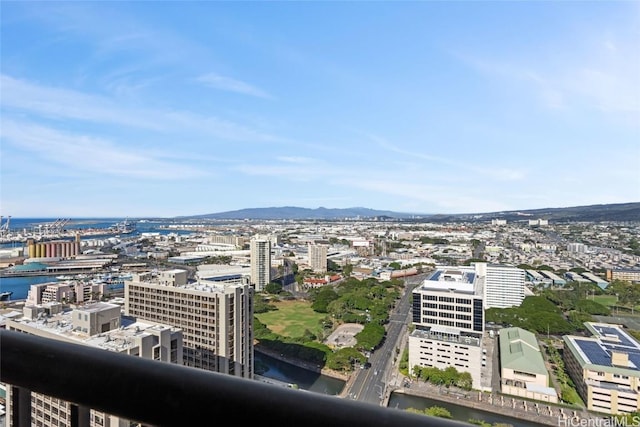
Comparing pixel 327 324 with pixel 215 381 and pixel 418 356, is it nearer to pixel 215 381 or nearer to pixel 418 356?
pixel 418 356

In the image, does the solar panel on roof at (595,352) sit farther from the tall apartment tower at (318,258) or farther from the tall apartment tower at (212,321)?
the tall apartment tower at (318,258)

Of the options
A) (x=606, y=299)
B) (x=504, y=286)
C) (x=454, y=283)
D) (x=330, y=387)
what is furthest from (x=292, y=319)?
(x=606, y=299)

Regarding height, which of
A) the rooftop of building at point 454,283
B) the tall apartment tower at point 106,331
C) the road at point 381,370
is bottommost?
the road at point 381,370

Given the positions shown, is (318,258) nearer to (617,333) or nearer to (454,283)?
(454,283)

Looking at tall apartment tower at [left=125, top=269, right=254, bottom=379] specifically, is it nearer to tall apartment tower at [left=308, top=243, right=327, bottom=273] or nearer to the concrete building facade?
the concrete building facade

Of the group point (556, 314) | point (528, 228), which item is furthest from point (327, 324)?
point (528, 228)

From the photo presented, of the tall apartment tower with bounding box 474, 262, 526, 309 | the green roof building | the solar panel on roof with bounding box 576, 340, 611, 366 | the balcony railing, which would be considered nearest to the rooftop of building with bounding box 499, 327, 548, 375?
the green roof building

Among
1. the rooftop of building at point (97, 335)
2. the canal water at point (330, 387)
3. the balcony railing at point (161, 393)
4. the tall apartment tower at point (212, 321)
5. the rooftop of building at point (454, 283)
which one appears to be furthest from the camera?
the rooftop of building at point (454, 283)

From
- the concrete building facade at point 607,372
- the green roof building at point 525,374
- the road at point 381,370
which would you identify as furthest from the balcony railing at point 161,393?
the green roof building at point 525,374
